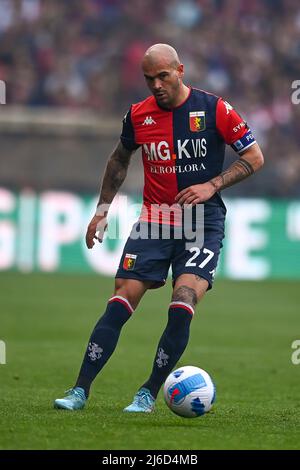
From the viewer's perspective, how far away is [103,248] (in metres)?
21.7

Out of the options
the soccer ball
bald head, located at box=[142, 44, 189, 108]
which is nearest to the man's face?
bald head, located at box=[142, 44, 189, 108]

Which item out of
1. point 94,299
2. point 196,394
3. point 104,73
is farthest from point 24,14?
point 196,394

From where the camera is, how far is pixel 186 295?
7516mm

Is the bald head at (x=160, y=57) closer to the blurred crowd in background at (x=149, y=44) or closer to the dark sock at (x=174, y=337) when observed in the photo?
the dark sock at (x=174, y=337)

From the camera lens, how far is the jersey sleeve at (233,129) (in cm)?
774

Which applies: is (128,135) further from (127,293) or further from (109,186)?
(127,293)

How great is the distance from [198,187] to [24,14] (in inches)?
720

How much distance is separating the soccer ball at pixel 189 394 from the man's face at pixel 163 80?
1.95 m

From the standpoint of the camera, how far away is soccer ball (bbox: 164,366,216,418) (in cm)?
716

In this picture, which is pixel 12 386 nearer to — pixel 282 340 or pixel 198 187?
pixel 198 187

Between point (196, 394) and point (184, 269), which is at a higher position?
point (184, 269)
